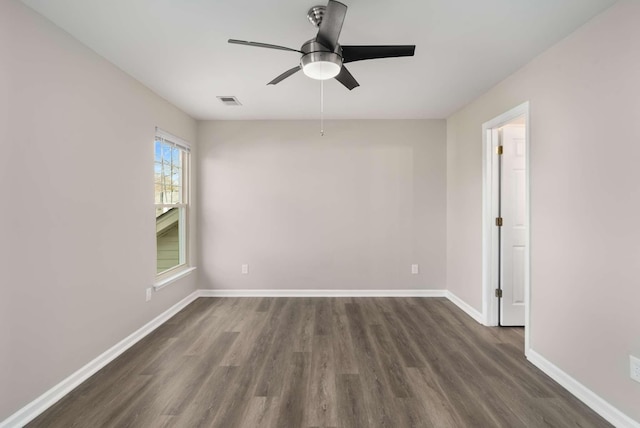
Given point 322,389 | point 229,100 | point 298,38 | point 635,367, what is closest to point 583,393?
point 635,367

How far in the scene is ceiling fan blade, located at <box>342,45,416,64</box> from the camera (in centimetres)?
184

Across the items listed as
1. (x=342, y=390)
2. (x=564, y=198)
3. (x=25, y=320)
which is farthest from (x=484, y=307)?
(x=25, y=320)

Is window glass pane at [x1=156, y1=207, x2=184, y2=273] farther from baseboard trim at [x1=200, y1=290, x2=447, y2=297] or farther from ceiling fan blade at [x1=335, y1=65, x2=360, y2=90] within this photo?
ceiling fan blade at [x1=335, y1=65, x2=360, y2=90]

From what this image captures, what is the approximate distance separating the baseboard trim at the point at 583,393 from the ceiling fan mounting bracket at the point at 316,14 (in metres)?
2.97

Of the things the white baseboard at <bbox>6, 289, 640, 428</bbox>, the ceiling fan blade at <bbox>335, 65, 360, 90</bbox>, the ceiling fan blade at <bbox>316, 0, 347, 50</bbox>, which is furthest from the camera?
the ceiling fan blade at <bbox>335, 65, 360, 90</bbox>

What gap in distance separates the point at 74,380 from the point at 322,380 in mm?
1791

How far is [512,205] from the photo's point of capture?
3293 millimetres

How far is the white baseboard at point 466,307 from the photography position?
3.46m

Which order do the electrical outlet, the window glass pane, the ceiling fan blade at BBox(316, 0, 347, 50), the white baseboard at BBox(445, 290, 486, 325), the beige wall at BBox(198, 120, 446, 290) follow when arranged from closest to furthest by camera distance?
the ceiling fan blade at BBox(316, 0, 347, 50)
the electrical outlet
the white baseboard at BBox(445, 290, 486, 325)
the beige wall at BBox(198, 120, 446, 290)
the window glass pane

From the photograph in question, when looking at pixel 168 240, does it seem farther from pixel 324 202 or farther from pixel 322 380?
pixel 322 380

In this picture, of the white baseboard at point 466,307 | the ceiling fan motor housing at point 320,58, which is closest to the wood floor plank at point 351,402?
the white baseboard at point 466,307

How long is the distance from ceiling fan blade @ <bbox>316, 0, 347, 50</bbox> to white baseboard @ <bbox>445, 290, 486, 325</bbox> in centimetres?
320

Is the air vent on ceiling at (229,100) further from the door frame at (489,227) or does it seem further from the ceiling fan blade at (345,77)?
the door frame at (489,227)

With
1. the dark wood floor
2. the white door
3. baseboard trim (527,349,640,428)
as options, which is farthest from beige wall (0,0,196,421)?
the white door
